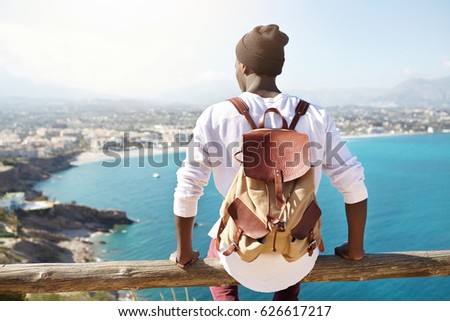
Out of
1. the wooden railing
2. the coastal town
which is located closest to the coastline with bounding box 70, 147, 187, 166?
the coastal town

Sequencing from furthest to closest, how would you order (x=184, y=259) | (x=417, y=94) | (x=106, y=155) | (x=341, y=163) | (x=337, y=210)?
1. (x=417, y=94)
2. (x=106, y=155)
3. (x=337, y=210)
4. (x=184, y=259)
5. (x=341, y=163)

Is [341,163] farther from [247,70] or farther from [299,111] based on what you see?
[247,70]

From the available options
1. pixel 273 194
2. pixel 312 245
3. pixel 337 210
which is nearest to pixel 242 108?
pixel 273 194

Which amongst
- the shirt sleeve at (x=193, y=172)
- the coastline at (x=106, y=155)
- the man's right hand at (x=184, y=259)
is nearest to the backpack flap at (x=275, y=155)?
the shirt sleeve at (x=193, y=172)

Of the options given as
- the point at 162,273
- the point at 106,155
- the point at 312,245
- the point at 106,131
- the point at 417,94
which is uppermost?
the point at 417,94

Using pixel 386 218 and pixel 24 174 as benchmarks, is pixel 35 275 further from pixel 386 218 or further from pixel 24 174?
pixel 24 174

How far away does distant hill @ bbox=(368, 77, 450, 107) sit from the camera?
136 meters

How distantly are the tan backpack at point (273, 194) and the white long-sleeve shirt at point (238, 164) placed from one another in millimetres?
25

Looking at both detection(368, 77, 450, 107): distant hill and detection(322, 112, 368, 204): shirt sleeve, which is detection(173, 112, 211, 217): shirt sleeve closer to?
detection(322, 112, 368, 204): shirt sleeve

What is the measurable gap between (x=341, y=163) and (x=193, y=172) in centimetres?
37

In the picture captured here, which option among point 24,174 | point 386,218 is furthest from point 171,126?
point 386,218

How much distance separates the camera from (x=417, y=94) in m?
148

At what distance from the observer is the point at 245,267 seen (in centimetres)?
101

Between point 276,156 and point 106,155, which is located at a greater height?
point 276,156
